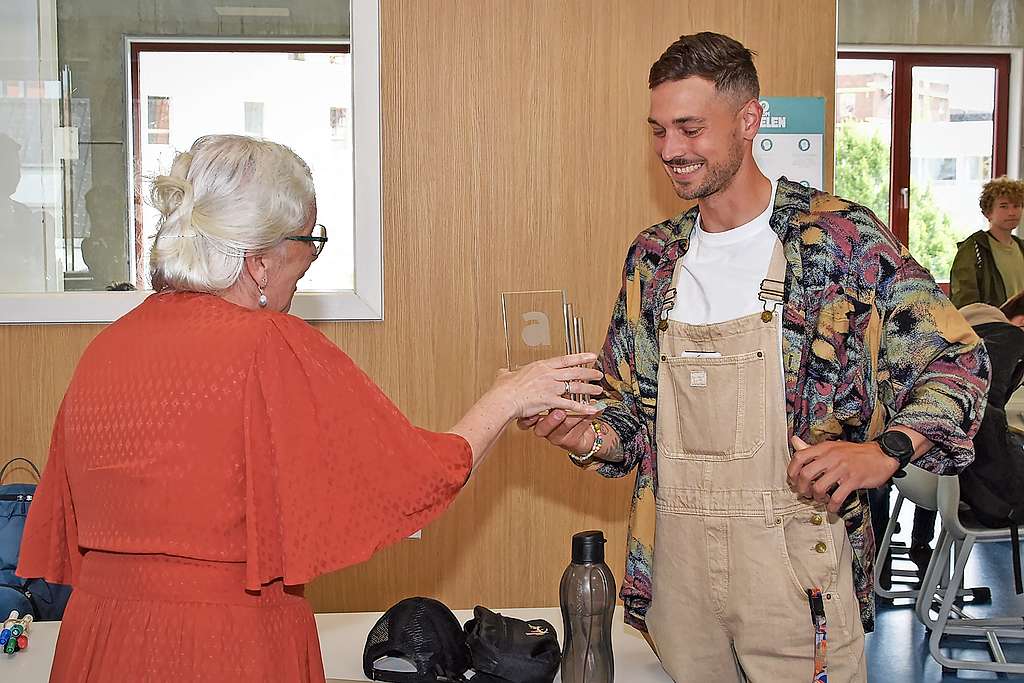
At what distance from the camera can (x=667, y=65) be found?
6.99 feet

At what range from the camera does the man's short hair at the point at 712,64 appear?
6.89ft

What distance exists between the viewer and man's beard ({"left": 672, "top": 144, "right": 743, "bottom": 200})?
82.3 inches

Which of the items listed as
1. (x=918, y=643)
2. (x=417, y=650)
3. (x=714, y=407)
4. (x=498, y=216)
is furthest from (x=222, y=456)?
(x=918, y=643)

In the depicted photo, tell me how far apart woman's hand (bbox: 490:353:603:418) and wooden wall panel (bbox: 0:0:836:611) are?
54.6 inches

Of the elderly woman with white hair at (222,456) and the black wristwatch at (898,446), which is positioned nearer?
the elderly woman with white hair at (222,456)

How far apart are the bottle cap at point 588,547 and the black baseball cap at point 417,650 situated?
12.4 inches

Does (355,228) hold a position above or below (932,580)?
above

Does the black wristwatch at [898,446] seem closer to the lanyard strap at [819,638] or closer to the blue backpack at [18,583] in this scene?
the lanyard strap at [819,638]

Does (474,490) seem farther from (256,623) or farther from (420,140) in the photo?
(256,623)

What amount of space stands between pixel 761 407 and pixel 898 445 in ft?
0.88

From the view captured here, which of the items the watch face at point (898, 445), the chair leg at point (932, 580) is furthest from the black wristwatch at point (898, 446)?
the chair leg at point (932, 580)

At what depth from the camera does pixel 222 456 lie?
1.62m

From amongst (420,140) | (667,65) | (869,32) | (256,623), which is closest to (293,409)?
(256,623)

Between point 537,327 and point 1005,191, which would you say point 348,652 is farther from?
point 1005,191
